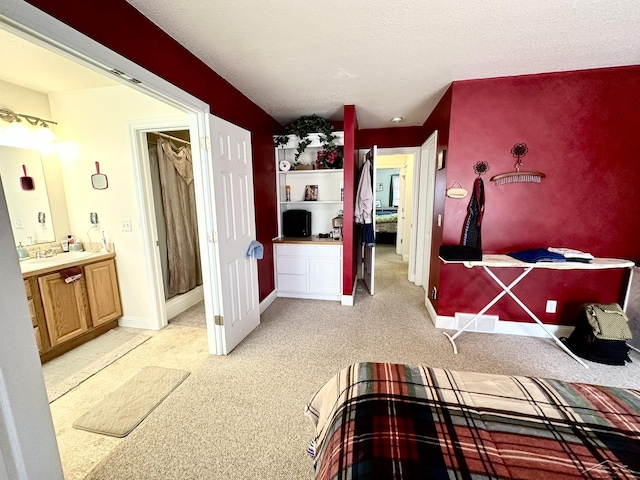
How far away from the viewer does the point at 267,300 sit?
11.1ft

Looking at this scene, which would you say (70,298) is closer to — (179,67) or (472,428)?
(179,67)

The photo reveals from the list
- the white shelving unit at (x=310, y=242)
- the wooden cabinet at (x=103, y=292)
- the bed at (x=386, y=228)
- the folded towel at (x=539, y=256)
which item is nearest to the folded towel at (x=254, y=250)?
the white shelving unit at (x=310, y=242)

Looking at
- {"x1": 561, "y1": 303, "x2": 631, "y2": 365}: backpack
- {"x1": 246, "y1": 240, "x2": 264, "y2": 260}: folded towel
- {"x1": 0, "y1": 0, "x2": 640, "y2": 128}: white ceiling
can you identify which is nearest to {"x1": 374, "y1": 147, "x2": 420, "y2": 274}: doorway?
{"x1": 0, "y1": 0, "x2": 640, "y2": 128}: white ceiling

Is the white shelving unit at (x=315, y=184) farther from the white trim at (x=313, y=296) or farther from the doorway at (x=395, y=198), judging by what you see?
the doorway at (x=395, y=198)

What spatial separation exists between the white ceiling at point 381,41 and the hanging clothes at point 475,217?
1.00m

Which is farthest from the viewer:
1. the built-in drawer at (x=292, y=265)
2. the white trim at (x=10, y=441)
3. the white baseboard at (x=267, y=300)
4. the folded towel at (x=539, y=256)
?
the built-in drawer at (x=292, y=265)

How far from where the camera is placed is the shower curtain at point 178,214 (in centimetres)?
307

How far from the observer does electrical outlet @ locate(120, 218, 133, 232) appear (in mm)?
2638

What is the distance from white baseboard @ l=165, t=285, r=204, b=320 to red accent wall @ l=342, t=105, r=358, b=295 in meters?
2.00

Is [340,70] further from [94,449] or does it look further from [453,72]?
[94,449]

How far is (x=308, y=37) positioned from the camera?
171cm

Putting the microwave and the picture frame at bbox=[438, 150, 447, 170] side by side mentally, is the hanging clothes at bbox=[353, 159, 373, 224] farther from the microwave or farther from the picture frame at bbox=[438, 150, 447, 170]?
the picture frame at bbox=[438, 150, 447, 170]

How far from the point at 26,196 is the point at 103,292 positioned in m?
1.12

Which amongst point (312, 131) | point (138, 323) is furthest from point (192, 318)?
point (312, 131)
